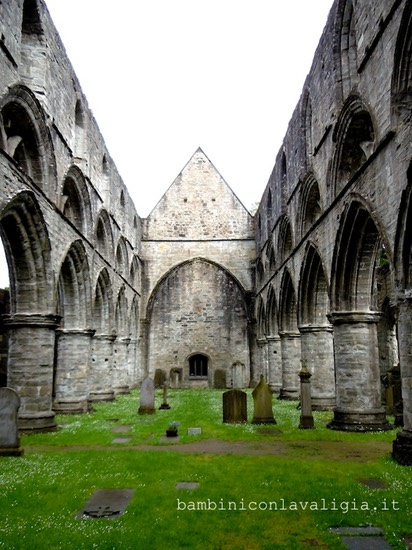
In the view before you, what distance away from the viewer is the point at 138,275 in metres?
25.3

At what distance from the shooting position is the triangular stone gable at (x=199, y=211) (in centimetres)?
2669

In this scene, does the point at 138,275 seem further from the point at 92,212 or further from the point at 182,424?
the point at 182,424

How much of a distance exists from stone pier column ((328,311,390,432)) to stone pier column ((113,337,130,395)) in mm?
11761

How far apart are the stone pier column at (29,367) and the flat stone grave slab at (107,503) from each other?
5025 mm

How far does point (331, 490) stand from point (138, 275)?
2055 cm

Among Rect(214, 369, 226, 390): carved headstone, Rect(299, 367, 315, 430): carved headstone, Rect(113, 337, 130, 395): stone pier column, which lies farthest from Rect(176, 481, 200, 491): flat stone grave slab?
Rect(214, 369, 226, 390): carved headstone

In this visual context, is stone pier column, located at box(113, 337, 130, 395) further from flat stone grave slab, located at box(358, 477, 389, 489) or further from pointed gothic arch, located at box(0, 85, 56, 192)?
flat stone grave slab, located at box(358, 477, 389, 489)

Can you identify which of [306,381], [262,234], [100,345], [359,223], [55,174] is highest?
[262,234]

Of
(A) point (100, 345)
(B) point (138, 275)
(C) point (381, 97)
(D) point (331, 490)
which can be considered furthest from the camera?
(B) point (138, 275)

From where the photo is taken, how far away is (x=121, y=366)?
20.8 m

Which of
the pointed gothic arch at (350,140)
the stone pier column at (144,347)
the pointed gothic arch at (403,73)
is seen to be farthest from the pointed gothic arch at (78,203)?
the stone pier column at (144,347)

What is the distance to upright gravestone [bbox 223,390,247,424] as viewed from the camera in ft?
37.0

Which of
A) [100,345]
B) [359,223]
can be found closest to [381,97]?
[359,223]

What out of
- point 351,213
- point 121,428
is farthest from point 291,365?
point 351,213
